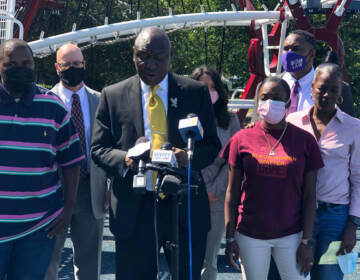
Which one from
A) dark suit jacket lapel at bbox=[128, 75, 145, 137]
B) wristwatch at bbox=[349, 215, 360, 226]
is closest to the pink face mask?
dark suit jacket lapel at bbox=[128, 75, 145, 137]

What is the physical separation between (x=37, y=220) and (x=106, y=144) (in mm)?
576

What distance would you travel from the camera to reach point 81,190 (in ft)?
15.2

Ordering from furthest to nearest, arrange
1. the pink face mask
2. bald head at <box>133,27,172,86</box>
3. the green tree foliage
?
the green tree foliage < the pink face mask < bald head at <box>133,27,172,86</box>

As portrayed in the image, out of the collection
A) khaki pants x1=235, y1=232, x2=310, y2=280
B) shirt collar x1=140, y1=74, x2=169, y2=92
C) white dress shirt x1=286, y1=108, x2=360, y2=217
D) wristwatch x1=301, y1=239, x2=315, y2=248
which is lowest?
khaki pants x1=235, y1=232, x2=310, y2=280

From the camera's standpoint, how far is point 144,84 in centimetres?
371

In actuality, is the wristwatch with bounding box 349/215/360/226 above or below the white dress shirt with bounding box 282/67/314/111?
below

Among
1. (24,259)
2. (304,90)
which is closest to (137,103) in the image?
(24,259)

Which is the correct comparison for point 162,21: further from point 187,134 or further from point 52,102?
point 187,134

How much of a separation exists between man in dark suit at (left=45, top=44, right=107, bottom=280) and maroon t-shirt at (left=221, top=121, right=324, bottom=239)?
1.14 meters

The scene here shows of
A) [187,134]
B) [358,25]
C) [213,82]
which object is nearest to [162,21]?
[213,82]

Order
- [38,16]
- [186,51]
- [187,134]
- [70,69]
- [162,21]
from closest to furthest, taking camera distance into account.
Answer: [187,134], [70,69], [162,21], [38,16], [186,51]

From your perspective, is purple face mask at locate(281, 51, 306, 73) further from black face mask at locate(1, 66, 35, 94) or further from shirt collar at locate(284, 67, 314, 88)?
black face mask at locate(1, 66, 35, 94)

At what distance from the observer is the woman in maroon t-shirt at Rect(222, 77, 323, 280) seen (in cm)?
373

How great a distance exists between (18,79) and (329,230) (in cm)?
204
